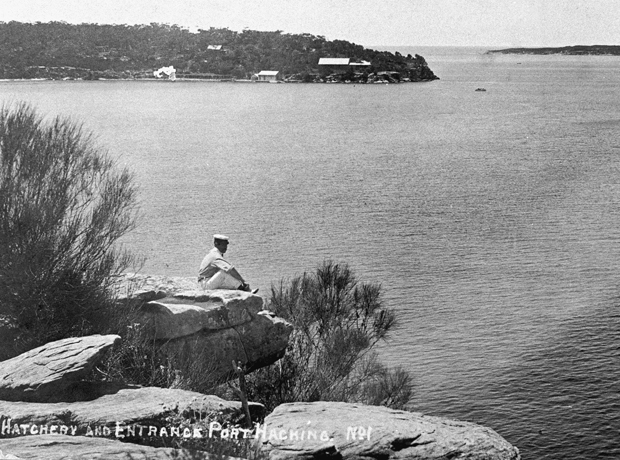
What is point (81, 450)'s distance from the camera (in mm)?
10297

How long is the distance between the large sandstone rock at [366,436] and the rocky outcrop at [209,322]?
4.43 m

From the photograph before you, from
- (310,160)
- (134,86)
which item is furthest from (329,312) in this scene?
(134,86)

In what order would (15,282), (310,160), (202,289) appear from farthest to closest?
1. (310,160)
2. (202,289)
3. (15,282)

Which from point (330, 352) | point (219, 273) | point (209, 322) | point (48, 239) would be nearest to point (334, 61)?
point (330, 352)

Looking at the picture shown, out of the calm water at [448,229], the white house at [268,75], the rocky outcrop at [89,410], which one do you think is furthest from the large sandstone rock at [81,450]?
the white house at [268,75]

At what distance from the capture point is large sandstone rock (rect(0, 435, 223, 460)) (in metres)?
9.91

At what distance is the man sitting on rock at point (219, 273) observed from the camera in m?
18.4

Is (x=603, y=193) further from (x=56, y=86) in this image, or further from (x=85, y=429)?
(x=56, y=86)

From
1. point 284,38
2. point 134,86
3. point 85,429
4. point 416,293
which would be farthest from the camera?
point 284,38

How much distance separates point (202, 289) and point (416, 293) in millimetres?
15854

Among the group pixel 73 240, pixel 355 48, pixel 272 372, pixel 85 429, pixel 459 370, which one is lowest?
pixel 459 370

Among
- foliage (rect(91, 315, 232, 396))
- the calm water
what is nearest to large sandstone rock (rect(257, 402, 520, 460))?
foliage (rect(91, 315, 232, 396))

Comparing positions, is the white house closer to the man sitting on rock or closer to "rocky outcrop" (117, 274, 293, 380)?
the man sitting on rock

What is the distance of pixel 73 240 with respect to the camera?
57.9 ft
